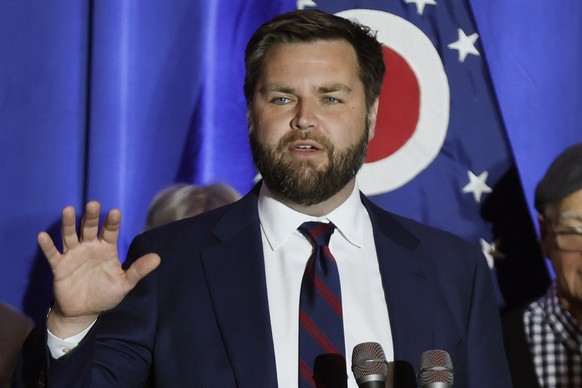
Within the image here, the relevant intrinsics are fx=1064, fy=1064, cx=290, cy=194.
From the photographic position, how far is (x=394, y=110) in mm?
3125

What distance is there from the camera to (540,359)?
266 centimetres

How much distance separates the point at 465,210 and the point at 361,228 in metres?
0.96

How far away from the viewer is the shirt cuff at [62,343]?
1.84m

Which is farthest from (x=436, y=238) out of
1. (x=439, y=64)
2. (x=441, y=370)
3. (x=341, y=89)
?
(x=439, y=64)

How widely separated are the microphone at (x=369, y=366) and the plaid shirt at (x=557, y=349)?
47.6 inches

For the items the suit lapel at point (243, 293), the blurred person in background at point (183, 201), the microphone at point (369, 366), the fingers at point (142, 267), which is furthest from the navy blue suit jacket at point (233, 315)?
the blurred person in background at point (183, 201)

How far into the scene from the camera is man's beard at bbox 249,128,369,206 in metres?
2.15

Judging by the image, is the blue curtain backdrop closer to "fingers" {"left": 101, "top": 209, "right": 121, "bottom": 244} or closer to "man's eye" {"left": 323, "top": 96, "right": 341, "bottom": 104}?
"man's eye" {"left": 323, "top": 96, "right": 341, "bottom": 104}

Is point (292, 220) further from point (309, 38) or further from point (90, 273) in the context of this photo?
point (90, 273)

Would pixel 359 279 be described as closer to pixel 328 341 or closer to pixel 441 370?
pixel 328 341

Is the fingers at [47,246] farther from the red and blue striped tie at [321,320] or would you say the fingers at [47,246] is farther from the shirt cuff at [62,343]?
the red and blue striped tie at [321,320]

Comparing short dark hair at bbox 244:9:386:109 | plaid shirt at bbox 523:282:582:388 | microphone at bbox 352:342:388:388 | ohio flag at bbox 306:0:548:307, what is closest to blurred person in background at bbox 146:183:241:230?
ohio flag at bbox 306:0:548:307

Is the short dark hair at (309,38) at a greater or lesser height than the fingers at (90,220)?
greater

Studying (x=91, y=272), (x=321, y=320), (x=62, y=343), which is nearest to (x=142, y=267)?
(x=91, y=272)
